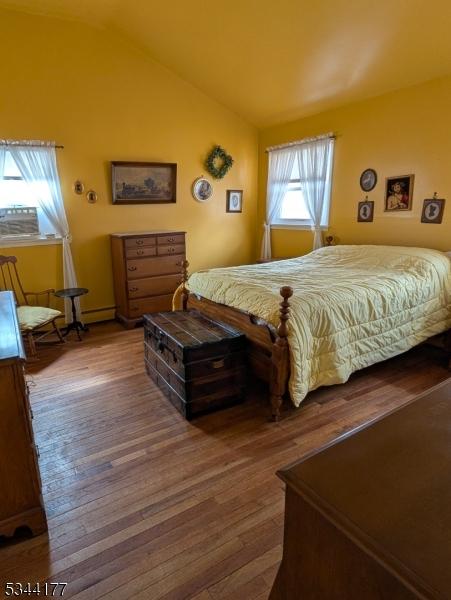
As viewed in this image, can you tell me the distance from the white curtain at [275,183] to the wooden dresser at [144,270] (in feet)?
4.94

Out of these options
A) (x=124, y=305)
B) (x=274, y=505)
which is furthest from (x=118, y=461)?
(x=124, y=305)

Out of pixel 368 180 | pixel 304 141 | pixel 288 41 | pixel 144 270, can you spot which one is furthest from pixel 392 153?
pixel 144 270

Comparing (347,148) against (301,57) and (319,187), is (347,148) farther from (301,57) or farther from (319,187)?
(301,57)

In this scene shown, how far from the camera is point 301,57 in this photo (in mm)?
3688

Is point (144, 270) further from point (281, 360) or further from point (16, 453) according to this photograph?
point (16, 453)

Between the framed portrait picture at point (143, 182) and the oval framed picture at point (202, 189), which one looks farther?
the oval framed picture at point (202, 189)

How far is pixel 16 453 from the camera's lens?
1.60m

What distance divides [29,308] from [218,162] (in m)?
3.16

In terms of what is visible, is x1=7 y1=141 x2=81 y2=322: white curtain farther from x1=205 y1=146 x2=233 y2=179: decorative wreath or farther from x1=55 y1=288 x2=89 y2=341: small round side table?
x1=205 y1=146 x2=233 y2=179: decorative wreath

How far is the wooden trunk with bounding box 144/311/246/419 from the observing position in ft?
8.32

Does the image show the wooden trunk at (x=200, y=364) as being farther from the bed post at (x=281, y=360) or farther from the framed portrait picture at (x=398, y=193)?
the framed portrait picture at (x=398, y=193)

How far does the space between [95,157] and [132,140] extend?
52cm

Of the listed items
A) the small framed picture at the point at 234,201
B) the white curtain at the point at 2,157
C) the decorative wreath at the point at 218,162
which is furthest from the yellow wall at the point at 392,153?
the white curtain at the point at 2,157

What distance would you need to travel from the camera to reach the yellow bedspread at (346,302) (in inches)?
100
